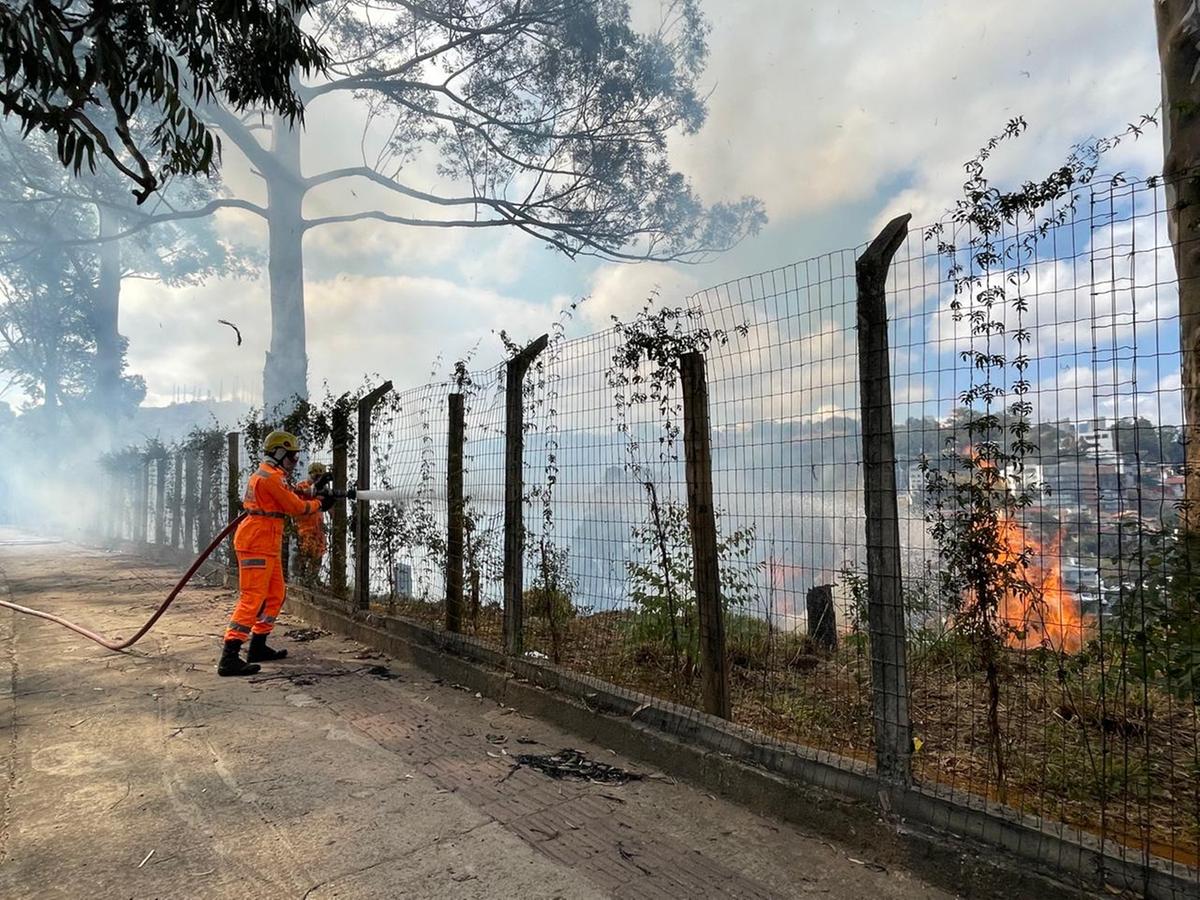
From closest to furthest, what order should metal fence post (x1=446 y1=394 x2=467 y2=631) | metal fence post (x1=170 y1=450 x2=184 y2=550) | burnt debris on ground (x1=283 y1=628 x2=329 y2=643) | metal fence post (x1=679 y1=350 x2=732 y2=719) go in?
metal fence post (x1=679 y1=350 x2=732 y2=719), metal fence post (x1=446 y1=394 x2=467 y2=631), burnt debris on ground (x1=283 y1=628 x2=329 y2=643), metal fence post (x1=170 y1=450 x2=184 y2=550)

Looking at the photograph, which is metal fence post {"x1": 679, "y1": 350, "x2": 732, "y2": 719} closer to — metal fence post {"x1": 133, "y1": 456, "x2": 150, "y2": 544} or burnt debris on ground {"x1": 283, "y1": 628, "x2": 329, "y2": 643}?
burnt debris on ground {"x1": 283, "y1": 628, "x2": 329, "y2": 643}

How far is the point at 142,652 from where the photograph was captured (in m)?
5.98

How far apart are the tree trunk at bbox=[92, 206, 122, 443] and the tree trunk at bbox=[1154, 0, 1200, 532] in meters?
44.5

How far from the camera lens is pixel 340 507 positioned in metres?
7.89

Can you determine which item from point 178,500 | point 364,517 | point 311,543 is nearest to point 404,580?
point 364,517

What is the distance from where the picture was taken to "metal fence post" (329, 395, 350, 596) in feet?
25.6

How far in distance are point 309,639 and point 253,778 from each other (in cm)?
370

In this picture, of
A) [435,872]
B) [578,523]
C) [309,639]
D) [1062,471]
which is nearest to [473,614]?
[578,523]

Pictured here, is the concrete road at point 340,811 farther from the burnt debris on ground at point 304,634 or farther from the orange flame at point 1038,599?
the burnt debris on ground at point 304,634

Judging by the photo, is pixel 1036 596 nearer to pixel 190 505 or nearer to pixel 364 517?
pixel 364 517

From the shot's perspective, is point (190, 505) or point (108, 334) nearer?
point (190, 505)

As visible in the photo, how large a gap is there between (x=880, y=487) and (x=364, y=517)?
5523mm

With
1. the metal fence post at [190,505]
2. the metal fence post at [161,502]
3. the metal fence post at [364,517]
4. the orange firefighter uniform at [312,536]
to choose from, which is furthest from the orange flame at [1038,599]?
the metal fence post at [161,502]

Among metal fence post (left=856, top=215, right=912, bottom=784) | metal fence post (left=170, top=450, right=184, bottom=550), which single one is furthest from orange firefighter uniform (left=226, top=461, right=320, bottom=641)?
metal fence post (left=170, top=450, right=184, bottom=550)
